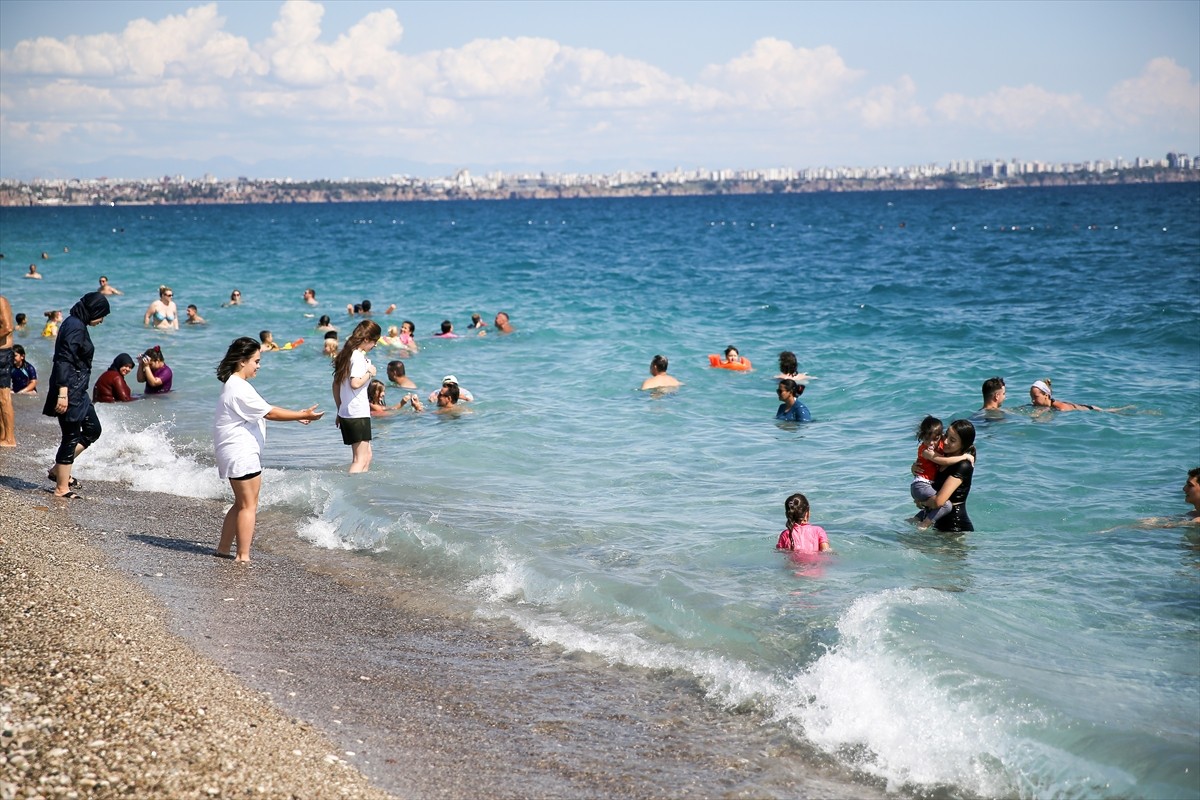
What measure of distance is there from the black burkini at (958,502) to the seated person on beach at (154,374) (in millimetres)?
12264

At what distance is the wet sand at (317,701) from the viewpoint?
183 inches

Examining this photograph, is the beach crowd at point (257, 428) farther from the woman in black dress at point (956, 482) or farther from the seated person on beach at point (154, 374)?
the seated person on beach at point (154, 374)

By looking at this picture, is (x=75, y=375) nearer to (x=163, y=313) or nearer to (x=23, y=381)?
(x=23, y=381)

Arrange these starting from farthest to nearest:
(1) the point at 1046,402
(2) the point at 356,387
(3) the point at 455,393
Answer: (3) the point at 455,393 → (1) the point at 1046,402 → (2) the point at 356,387

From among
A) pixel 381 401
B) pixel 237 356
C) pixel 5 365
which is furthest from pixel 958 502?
pixel 5 365

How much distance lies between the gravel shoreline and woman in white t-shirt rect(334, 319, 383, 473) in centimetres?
369

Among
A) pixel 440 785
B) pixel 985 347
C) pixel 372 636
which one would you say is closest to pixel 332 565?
pixel 372 636

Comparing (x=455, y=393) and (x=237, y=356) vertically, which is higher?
(x=237, y=356)

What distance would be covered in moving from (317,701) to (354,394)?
197 inches

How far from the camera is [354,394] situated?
10.3m

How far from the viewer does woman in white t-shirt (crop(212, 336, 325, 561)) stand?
7621mm

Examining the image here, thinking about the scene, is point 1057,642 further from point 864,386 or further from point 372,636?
point 864,386

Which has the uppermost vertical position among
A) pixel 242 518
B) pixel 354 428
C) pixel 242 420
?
pixel 242 420

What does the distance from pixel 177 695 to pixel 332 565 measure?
3222mm
